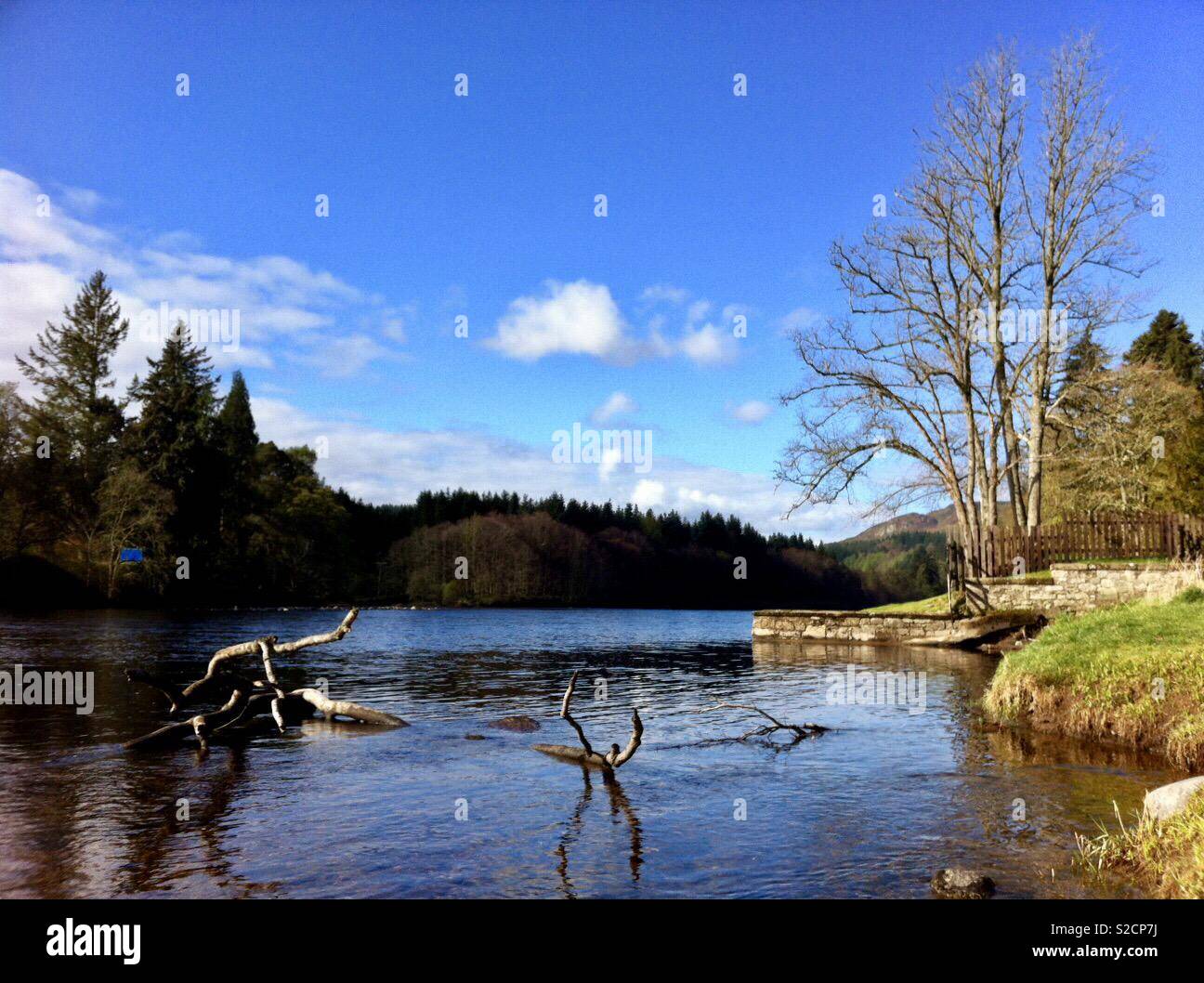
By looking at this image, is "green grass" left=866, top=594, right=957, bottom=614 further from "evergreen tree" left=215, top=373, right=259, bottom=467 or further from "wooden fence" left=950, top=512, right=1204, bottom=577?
"evergreen tree" left=215, top=373, right=259, bottom=467

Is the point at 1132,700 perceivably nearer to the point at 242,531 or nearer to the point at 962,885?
the point at 962,885

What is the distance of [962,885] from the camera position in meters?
6.84

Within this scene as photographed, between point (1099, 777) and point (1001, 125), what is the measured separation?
107 feet

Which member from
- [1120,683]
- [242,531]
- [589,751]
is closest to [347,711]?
[589,751]

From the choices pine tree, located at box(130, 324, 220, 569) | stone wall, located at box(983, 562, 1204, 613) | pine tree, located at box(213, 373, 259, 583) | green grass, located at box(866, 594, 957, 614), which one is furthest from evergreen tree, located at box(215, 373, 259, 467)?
stone wall, located at box(983, 562, 1204, 613)

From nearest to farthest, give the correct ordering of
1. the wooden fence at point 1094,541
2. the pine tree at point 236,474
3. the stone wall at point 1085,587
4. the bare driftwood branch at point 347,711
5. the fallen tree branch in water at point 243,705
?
1. the fallen tree branch in water at point 243,705
2. the bare driftwood branch at point 347,711
3. the stone wall at point 1085,587
4. the wooden fence at point 1094,541
5. the pine tree at point 236,474

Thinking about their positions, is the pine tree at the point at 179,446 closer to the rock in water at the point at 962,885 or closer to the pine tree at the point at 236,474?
the pine tree at the point at 236,474

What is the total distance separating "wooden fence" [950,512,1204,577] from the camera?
2895 centimetres

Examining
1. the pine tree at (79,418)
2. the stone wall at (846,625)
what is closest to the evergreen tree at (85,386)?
the pine tree at (79,418)

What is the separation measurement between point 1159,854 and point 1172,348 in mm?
57088

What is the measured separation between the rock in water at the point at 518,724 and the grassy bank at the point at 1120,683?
8.82 metres

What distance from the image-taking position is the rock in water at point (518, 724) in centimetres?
1577
